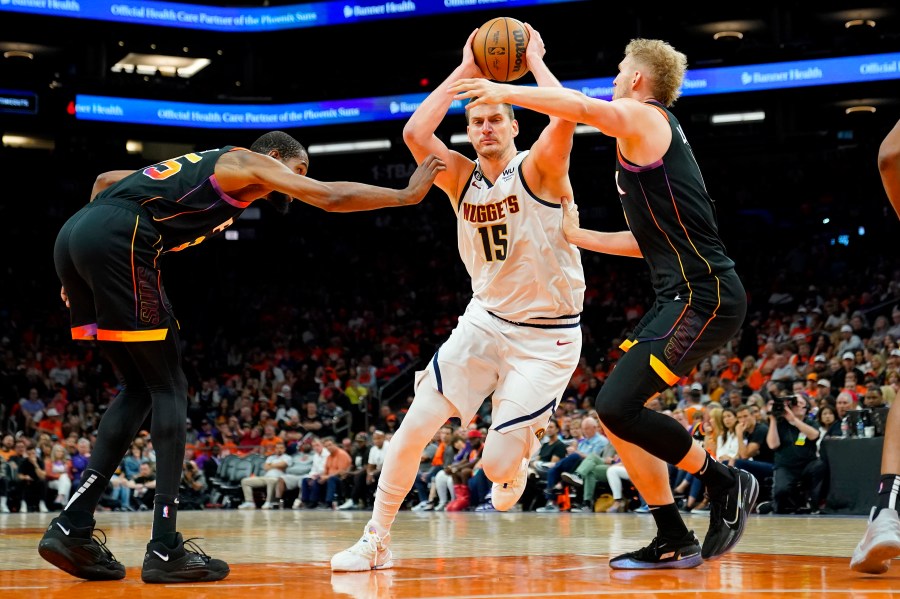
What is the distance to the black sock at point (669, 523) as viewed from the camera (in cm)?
508

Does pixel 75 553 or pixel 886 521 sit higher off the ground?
pixel 886 521

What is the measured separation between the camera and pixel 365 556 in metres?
5.12

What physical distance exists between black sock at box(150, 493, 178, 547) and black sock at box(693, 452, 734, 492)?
2525 mm

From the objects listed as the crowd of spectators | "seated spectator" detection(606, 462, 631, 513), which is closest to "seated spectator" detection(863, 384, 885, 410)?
the crowd of spectators

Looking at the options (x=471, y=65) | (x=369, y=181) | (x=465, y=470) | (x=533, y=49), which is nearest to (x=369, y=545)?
(x=471, y=65)

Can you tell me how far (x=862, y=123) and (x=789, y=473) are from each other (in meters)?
15.3

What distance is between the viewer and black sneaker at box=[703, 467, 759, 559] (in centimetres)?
500

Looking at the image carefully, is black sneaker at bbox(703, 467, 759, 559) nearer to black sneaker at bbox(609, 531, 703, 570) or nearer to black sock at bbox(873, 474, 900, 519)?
black sneaker at bbox(609, 531, 703, 570)

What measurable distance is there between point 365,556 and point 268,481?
12.5 meters

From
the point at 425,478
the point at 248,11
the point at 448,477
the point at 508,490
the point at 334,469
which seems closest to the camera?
the point at 508,490

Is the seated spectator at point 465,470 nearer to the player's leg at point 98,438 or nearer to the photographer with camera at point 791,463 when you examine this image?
the photographer with camera at point 791,463

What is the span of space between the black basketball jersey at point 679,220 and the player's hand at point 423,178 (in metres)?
0.89

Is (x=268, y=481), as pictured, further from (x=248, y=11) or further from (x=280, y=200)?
(x=248, y=11)

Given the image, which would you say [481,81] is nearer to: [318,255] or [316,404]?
[316,404]
